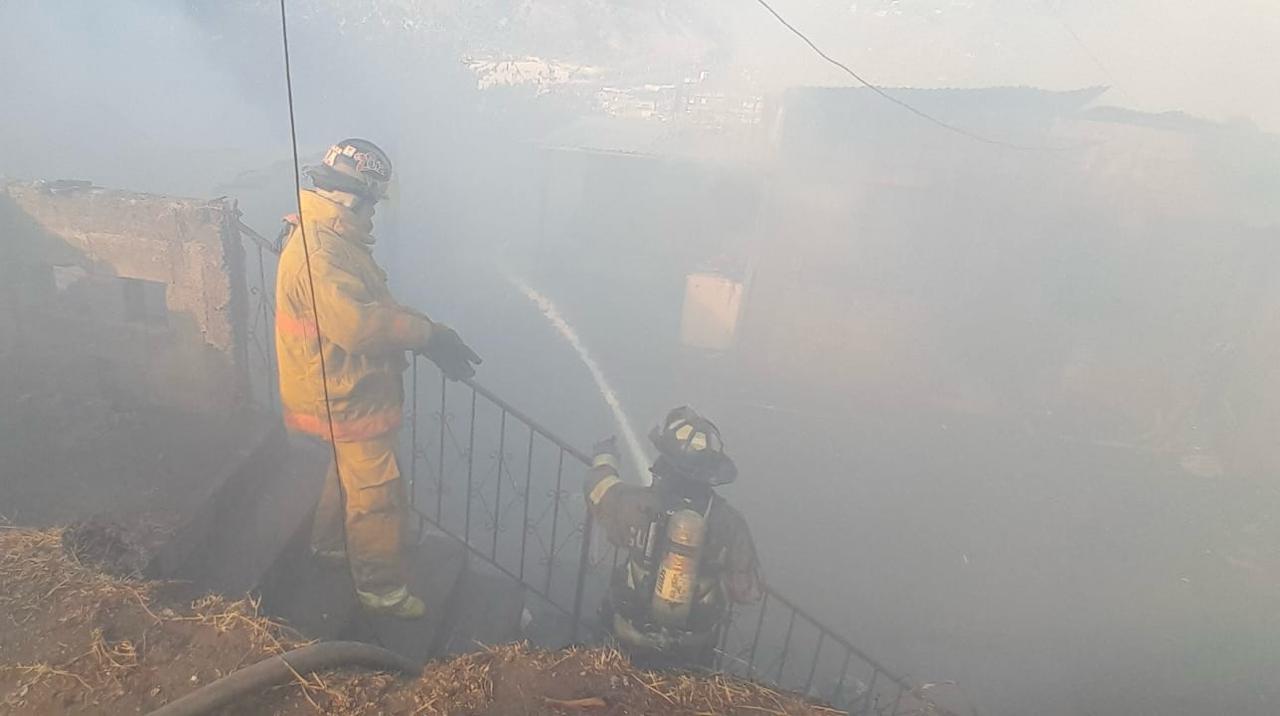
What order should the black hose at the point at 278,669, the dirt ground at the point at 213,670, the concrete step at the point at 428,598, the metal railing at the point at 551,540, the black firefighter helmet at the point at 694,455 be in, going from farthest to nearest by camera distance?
the metal railing at the point at 551,540
the concrete step at the point at 428,598
the black firefighter helmet at the point at 694,455
the dirt ground at the point at 213,670
the black hose at the point at 278,669

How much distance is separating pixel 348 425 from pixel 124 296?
290 cm

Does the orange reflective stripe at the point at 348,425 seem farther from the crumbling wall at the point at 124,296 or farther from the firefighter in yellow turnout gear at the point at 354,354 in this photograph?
the crumbling wall at the point at 124,296

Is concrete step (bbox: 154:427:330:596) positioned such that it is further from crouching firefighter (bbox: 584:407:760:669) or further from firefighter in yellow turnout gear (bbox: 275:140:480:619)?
crouching firefighter (bbox: 584:407:760:669)

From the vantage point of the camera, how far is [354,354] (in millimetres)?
3486

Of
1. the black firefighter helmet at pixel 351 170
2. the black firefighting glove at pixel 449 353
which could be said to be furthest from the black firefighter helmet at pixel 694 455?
the black firefighter helmet at pixel 351 170

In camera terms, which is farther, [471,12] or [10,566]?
[471,12]

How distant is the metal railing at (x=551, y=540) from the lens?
4535 millimetres

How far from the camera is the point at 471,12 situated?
2325cm

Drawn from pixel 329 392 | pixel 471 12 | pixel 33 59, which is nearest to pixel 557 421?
pixel 329 392

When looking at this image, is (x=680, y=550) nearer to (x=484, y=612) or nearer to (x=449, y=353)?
(x=449, y=353)

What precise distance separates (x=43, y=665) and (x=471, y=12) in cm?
2525

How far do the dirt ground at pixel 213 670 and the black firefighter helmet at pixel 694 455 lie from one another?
1321mm

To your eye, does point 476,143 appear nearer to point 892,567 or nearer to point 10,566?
point 892,567

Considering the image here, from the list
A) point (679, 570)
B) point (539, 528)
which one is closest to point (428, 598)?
point (679, 570)
